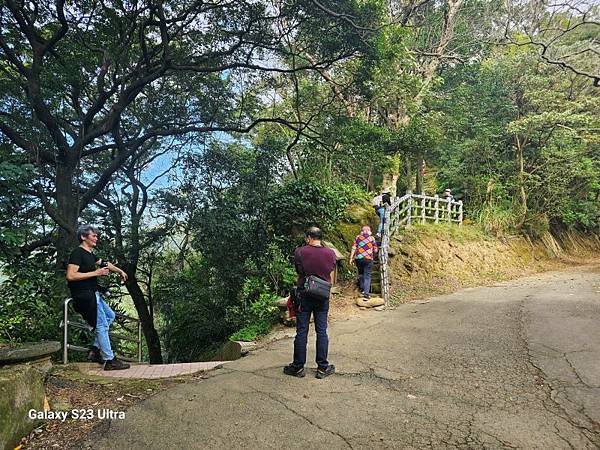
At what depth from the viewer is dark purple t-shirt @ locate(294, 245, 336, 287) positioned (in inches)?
173

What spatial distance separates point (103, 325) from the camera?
4.78m

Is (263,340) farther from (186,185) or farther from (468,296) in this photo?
(186,185)

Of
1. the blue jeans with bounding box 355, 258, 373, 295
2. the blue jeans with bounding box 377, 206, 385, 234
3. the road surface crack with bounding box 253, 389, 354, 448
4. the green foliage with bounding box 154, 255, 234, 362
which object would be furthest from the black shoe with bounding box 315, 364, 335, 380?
the blue jeans with bounding box 377, 206, 385, 234

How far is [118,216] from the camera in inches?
470

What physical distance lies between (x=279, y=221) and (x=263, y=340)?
4.04 m

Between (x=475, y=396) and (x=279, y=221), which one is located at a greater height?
(x=279, y=221)

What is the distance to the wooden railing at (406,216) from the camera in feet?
28.7

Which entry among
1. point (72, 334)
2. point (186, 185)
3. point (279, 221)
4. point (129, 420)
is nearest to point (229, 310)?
point (279, 221)

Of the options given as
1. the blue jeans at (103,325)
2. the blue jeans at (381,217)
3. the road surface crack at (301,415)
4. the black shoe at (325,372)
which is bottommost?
the road surface crack at (301,415)

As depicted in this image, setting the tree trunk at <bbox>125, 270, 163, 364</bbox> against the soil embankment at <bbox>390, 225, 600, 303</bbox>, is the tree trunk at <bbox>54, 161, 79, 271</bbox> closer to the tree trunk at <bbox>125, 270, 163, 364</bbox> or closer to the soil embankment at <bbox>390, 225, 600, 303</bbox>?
the tree trunk at <bbox>125, 270, 163, 364</bbox>

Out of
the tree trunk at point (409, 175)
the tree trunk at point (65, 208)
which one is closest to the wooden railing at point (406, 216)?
the tree trunk at point (409, 175)

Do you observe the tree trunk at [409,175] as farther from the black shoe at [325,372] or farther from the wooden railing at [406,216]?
the black shoe at [325,372]

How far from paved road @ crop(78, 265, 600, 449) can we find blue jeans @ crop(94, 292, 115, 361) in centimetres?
142

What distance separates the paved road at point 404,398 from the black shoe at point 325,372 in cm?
10
